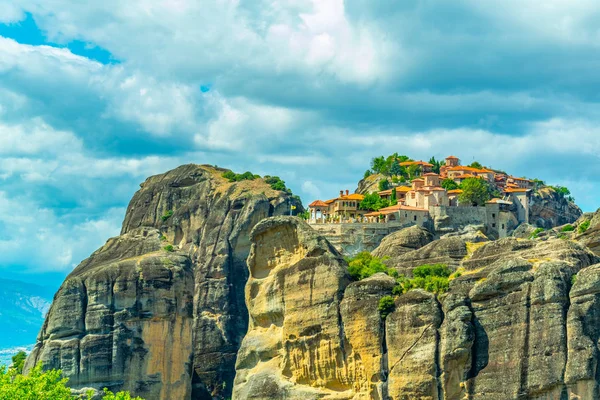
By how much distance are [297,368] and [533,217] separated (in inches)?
2332

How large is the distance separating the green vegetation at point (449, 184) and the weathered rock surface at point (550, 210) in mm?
9070

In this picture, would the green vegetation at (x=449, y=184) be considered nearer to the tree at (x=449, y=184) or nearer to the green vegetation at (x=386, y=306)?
the tree at (x=449, y=184)

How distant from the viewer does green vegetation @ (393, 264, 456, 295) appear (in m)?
87.3

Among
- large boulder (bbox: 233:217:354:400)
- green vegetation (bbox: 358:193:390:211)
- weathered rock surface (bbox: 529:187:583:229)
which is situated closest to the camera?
large boulder (bbox: 233:217:354:400)

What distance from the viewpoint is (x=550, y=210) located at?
148 metres

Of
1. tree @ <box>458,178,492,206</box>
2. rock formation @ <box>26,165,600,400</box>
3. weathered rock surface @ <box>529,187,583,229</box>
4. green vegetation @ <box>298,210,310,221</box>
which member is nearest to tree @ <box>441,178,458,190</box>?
tree @ <box>458,178,492,206</box>

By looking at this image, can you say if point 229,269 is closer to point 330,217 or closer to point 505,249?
point 330,217

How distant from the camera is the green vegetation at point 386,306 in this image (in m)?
87.5

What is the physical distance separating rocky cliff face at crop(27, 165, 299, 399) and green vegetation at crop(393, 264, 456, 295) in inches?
1671

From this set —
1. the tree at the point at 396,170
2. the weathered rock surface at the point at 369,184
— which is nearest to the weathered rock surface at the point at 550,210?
the tree at the point at 396,170

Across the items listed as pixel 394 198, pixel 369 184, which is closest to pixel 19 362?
pixel 369 184

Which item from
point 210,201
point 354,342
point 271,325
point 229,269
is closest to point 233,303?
point 229,269

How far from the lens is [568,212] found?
5989 inches

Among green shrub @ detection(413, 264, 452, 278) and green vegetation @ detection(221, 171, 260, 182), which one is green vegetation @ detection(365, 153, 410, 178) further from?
green shrub @ detection(413, 264, 452, 278)
